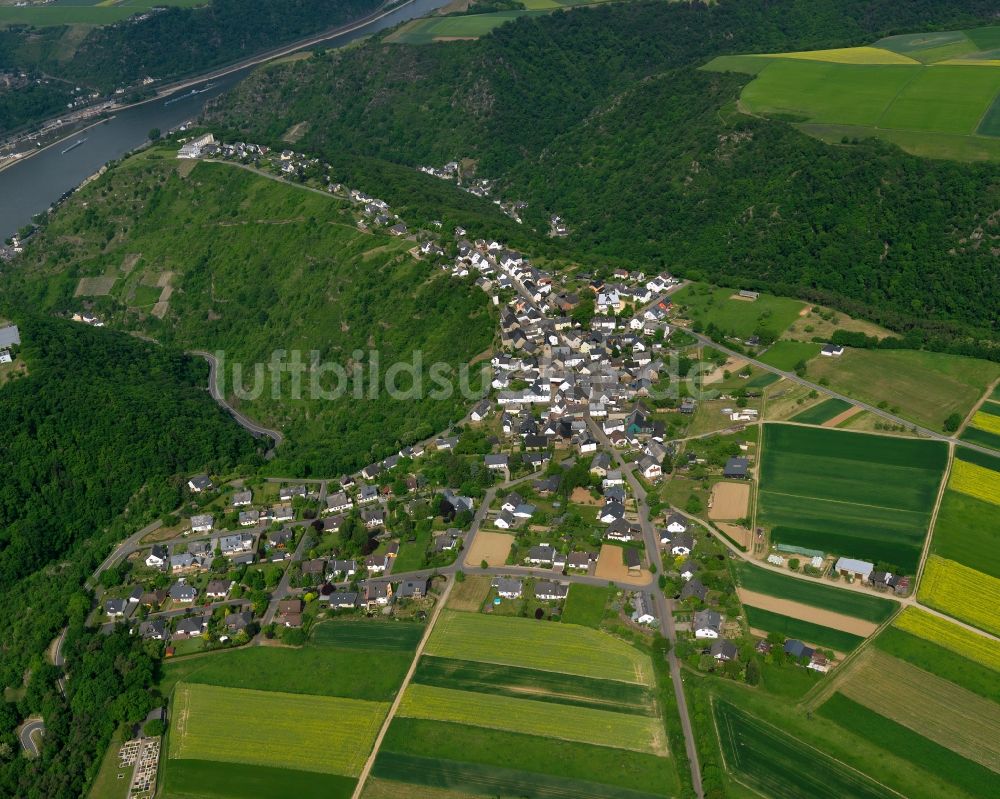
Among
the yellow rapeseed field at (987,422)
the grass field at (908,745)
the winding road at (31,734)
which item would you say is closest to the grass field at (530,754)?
the grass field at (908,745)

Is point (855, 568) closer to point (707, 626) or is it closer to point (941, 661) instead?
point (941, 661)

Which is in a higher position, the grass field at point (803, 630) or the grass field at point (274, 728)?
the grass field at point (274, 728)

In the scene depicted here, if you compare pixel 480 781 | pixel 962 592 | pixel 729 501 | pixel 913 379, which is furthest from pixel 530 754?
pixel 913 379

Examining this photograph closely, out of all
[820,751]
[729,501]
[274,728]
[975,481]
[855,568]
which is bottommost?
[975,481]

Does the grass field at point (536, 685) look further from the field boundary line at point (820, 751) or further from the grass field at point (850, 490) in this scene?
the grass field at point (850, 490)

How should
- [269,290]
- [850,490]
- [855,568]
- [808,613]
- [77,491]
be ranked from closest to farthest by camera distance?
[808,613] < [855,568] < [850,490] < [77,491] < [269,290]

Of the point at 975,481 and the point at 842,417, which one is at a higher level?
the point at 842,417
